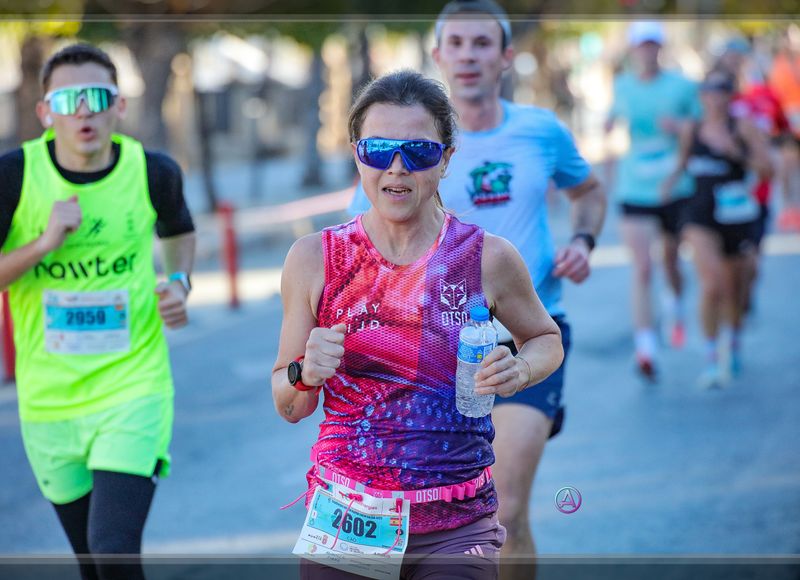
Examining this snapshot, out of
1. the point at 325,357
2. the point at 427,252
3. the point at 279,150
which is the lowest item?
the point at 279,150

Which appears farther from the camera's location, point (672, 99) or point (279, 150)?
point (279, 150)

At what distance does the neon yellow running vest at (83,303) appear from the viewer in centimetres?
387

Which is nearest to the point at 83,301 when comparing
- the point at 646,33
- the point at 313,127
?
the point at 646,33

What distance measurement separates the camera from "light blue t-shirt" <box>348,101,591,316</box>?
3957 mm

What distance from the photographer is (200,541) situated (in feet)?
18.1

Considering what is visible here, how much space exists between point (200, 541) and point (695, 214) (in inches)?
176

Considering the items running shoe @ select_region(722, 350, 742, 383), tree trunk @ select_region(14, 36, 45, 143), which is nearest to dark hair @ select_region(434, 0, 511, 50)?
running shoe @ select_region(722, 350, 742, 383)

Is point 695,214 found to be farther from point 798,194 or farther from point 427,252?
point 798,194

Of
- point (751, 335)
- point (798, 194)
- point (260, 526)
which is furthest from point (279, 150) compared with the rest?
point (260, 526)

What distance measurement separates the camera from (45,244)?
3.70 meters

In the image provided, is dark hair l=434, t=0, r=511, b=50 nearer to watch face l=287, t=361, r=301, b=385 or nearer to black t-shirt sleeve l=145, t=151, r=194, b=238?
black t-shirt sleeve l=145, t=151, r=194, b=238

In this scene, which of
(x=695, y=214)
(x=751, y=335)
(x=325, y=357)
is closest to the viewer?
(x=325, y=357)

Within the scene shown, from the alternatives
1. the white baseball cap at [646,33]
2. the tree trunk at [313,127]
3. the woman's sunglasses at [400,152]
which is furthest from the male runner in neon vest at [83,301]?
the tree trunk at [313,127]

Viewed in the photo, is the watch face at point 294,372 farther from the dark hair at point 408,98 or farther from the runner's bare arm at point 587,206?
the runner's bare arm at point 587,206
